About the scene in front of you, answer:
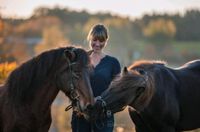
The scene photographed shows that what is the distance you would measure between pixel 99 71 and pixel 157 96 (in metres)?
0.95

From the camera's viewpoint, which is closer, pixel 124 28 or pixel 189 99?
pixel 189 99

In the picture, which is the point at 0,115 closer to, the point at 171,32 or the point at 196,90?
the point at 196,90

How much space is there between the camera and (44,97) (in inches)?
250

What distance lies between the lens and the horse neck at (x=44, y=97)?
249 inches

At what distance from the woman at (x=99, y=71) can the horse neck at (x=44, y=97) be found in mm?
546

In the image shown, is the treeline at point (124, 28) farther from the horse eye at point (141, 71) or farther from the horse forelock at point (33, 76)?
the horse forelock at point (33, 76)

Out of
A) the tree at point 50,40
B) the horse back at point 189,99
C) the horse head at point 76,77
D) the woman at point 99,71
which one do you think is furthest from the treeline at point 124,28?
the horse head at point 76,77

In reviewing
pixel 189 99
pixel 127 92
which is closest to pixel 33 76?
pixel 127 92

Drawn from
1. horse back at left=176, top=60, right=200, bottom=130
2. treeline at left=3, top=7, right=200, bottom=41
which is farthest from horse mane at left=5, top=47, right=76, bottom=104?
treeline at left=3, top=7, right=200, bottom=41

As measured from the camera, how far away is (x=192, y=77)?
7875 millimetres

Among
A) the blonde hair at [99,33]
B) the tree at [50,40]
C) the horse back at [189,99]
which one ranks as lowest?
the tree at [50,40]

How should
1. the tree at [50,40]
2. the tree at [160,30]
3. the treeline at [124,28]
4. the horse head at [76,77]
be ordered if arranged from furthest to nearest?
1. the tree at [160,30]
2. the treeline at [124,28]
3. the tree at [50,40]
4. the horse head at [76,77]

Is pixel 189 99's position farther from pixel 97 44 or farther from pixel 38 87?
pixel 38 87

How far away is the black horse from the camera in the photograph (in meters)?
6.55
